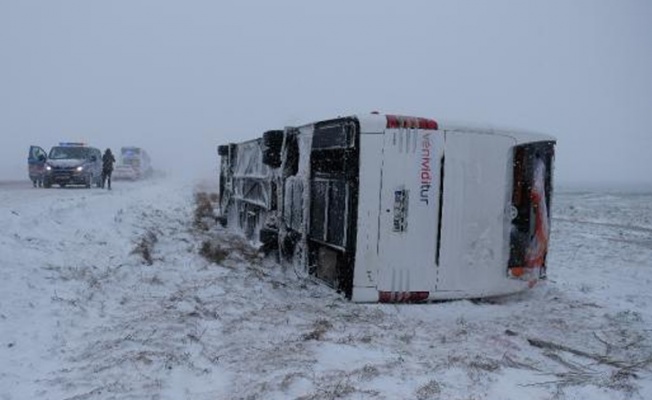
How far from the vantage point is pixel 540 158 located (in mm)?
7840

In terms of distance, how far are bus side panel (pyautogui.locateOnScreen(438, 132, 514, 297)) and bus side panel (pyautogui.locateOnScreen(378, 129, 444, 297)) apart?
170 millimetres

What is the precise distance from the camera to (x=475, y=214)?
7246 millimetres

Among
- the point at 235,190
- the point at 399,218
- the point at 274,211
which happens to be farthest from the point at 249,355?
the point at 235,190

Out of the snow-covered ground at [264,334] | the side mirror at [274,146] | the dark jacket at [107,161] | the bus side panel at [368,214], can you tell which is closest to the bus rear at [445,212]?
the bus side panel at [368,214]

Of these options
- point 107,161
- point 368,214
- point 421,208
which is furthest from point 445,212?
point 107,161

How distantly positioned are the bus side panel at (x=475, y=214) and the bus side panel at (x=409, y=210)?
170 millimetres

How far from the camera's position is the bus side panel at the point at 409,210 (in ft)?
22.3

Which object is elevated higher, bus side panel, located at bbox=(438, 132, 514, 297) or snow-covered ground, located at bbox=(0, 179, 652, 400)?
bus side panel, located at bbox=(438, 132, 514, 297)

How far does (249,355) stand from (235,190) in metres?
9.04

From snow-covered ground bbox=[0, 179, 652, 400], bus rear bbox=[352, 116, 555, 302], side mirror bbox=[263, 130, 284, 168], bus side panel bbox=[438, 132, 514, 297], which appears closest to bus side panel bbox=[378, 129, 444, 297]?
bus rear bbox=[352, 116, 555, 302]

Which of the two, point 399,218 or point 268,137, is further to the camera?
point 268,137

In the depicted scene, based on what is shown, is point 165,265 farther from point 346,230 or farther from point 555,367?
point 555,367

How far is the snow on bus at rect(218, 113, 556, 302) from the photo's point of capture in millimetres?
6770

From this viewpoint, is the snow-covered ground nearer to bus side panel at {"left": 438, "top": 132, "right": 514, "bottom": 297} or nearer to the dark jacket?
bus side panel at {"left": 438, "top": 132, "right": 514, "bottom": 297}
